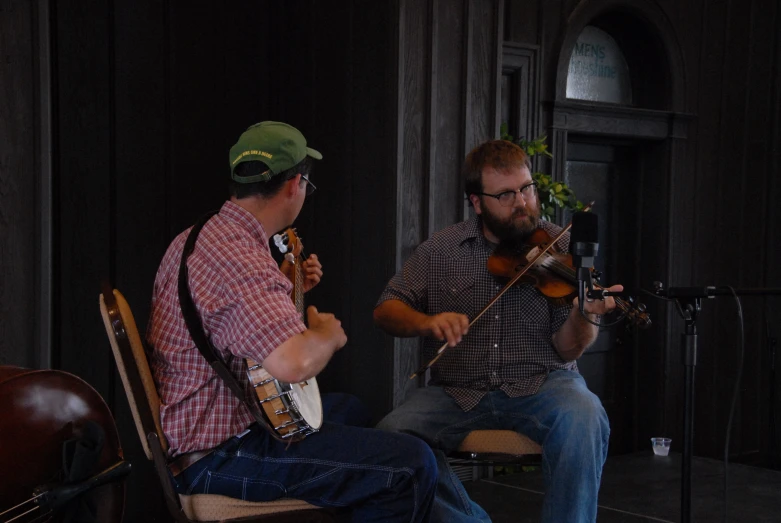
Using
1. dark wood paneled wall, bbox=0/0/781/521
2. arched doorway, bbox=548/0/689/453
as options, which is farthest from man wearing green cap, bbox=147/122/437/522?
arched doorway, bbox=548/0/689/453

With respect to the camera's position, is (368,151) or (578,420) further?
(368,151)

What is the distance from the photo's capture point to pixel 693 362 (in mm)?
2566

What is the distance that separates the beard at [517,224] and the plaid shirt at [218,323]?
0.91 meters

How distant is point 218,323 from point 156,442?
31cm

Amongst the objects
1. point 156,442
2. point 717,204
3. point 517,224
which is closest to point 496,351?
point 517,224

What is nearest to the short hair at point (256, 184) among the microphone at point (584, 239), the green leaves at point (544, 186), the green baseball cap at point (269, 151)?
the green baseball cap at point (269, 151)

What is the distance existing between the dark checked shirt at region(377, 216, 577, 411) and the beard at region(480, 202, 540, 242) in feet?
0.24

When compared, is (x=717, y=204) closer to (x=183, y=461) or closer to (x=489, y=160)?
(x=489, y=160)

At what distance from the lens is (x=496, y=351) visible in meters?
2.80

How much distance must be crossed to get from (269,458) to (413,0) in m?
2.30

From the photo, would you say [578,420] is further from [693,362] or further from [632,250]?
[632,250]

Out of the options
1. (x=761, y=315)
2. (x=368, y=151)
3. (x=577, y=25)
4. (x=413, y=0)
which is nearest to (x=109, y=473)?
(x=368, y=151)

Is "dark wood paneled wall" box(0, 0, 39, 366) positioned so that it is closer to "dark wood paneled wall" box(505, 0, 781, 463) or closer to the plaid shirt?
the plaid shirt

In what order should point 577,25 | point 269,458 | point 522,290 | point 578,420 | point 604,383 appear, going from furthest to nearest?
point 604,383
point 577,25
point 522,290
point 578,420
point 269,458
